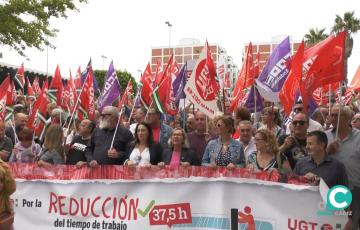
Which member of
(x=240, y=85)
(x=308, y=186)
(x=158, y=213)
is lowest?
(x=158, y=213)

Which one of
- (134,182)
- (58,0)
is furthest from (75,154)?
(58,0)

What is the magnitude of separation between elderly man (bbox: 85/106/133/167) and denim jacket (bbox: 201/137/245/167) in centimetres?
112

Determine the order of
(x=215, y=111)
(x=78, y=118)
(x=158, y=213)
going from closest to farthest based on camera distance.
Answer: (x=158, y=213)
(x=215, y=111)
(x=78, y=118)

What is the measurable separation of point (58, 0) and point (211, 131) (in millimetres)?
13222

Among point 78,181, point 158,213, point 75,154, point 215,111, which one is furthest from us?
point 215,111

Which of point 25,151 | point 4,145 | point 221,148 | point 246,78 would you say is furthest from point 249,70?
point 25,151

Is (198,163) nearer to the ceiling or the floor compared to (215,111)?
nearer to the floor

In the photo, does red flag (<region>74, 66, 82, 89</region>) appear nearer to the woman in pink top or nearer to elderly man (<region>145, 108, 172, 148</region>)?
elderly man (<region>145, 108, 172, 148</region>)

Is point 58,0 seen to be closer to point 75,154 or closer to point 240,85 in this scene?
point 240,85

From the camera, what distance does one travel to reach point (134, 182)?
5.98m

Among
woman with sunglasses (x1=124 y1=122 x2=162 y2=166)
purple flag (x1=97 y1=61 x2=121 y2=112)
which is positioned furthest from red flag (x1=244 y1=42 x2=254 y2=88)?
woman with sunglasses (x1=124 y1=122 x2=162 y2=166)

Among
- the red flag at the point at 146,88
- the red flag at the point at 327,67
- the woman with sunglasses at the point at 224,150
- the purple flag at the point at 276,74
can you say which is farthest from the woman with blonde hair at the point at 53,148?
the red flag at the point at 146,88

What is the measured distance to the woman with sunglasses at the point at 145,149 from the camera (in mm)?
6418

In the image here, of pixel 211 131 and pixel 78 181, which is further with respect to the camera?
pixel 211 131
